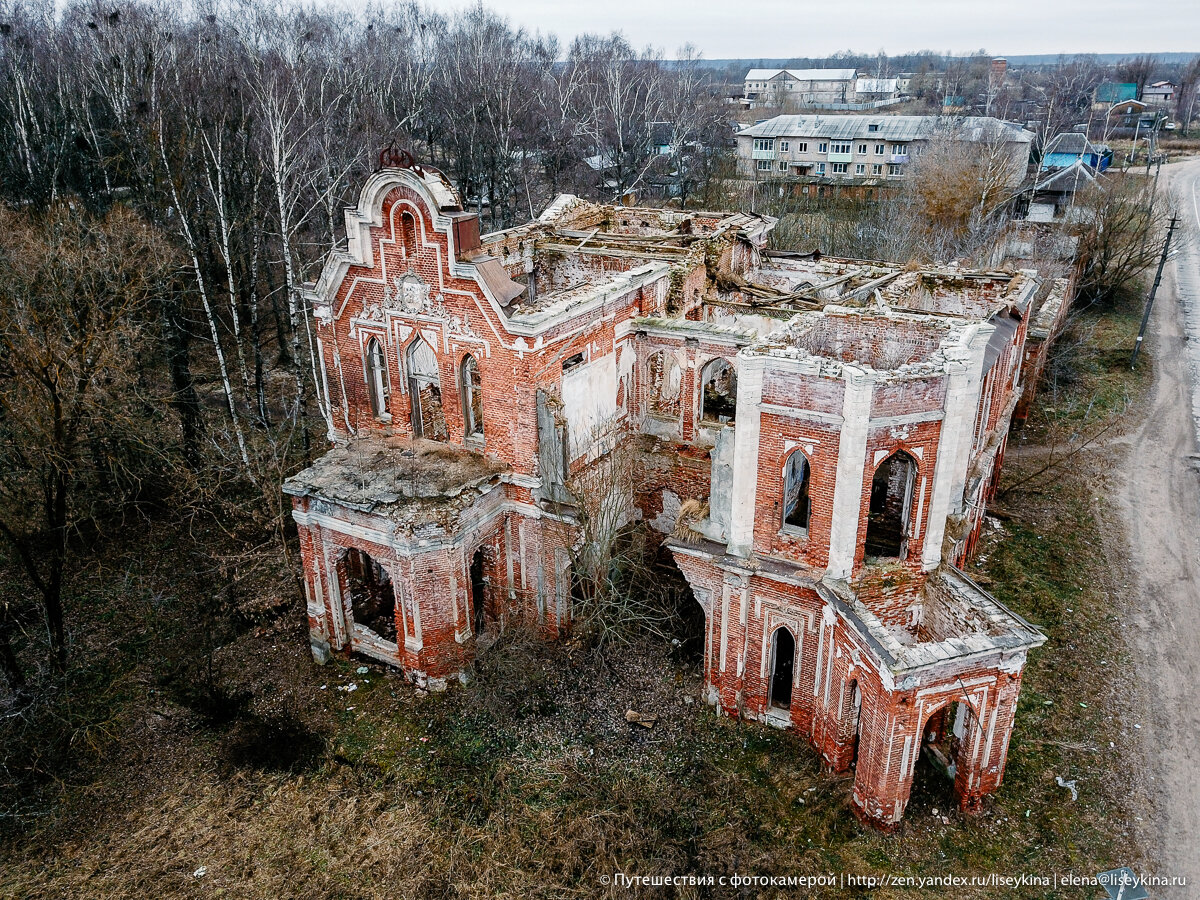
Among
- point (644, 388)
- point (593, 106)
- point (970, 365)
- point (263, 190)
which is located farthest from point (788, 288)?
point (593, 106)

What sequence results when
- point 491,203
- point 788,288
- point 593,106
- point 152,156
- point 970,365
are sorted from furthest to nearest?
point 593,106 < point 491,203 < point 788,288 < point 152,156 < point 970,365

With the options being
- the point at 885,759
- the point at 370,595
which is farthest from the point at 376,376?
the point at 885,759

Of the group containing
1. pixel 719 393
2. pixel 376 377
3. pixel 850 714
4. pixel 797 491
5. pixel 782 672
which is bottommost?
pixel 782 672

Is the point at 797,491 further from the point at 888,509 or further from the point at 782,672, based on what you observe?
the point at 782,672

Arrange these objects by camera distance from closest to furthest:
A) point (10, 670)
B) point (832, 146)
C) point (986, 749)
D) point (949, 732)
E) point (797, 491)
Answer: point (986, 749) → point (949, 732) → point (10, 670) → point (797, 491) → point (832, 146)

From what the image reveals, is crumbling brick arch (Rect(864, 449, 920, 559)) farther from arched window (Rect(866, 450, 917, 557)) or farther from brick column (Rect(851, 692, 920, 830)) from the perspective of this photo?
brick column (Rect(851, 692, 920, 830))

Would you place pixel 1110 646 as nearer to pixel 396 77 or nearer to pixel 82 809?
pixel 82 809
